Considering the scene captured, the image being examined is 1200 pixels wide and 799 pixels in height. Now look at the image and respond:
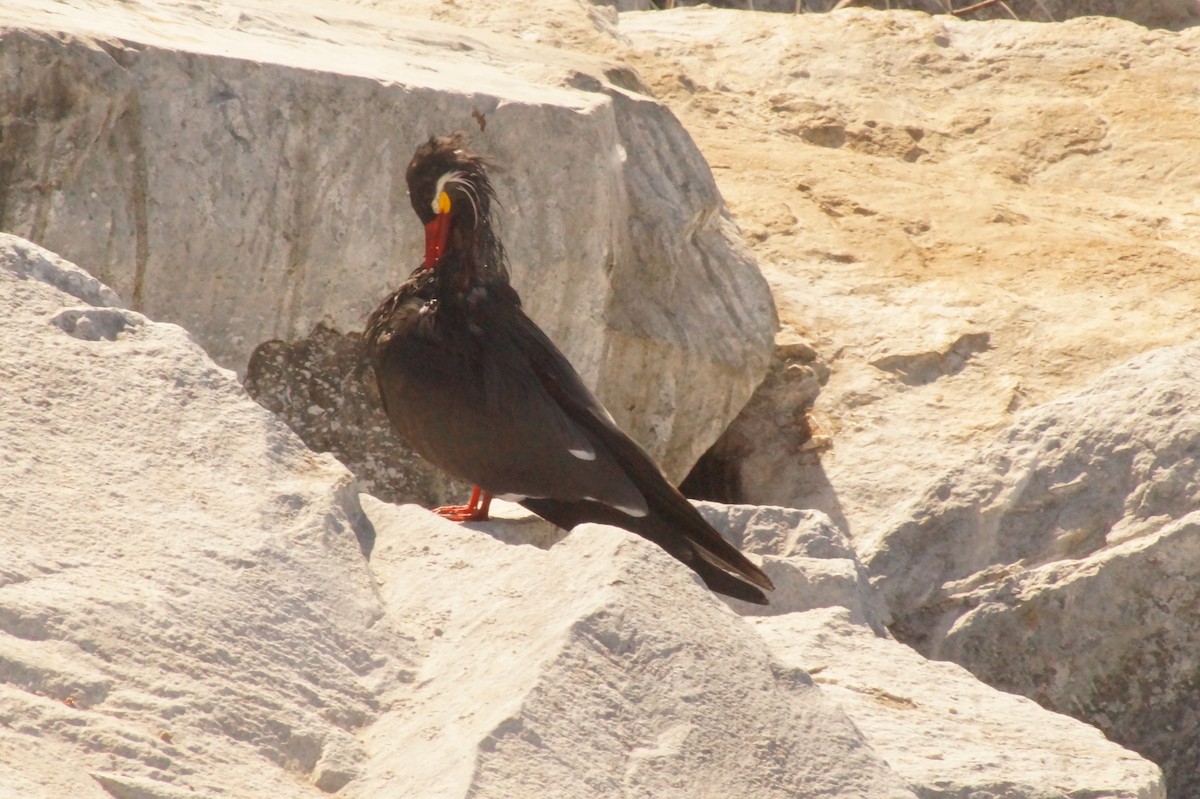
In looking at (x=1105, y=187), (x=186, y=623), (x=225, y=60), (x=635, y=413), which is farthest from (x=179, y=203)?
(x=1105, y=187)

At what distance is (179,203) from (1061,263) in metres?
4.00

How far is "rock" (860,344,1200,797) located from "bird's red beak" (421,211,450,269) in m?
1.43

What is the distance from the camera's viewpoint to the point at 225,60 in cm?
475

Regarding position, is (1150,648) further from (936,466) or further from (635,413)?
(635,413)

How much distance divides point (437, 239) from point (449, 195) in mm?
126

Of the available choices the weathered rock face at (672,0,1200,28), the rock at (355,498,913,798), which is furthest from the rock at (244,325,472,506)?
the weathered rock face at (672,0,1200,28)

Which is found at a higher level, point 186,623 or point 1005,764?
point 186,623

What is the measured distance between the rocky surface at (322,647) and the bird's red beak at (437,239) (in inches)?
53.4

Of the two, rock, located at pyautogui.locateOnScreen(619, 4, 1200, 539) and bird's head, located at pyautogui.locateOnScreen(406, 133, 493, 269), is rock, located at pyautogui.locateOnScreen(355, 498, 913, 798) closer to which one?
bird's head, located at pyautogui.locateOnScreen(406, 133, 493, 269)

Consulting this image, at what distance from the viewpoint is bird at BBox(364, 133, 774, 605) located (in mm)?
4211

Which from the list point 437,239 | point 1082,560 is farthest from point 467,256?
point 1082,560

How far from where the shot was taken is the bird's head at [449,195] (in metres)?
4.41

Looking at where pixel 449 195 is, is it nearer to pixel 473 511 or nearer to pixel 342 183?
pixel 342 183

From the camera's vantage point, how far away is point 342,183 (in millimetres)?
5008
